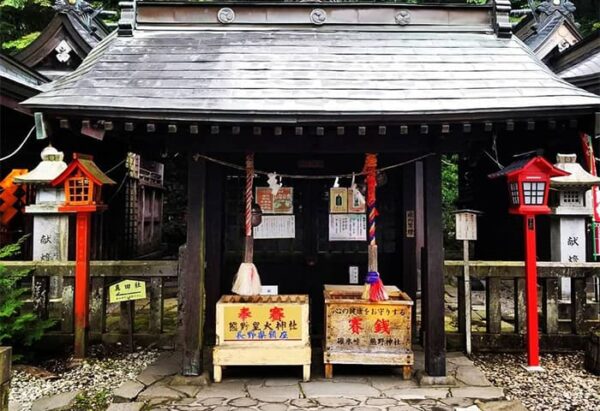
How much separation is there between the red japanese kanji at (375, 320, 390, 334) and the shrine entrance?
1670 millimetres

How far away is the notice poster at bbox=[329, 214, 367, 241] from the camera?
23.6 ft

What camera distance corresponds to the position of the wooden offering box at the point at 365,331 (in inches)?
216

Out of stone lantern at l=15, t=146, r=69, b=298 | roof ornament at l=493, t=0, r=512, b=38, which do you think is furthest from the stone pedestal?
stone lantern at l=15, t=146, r=69, b=298

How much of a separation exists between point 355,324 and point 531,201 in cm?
290

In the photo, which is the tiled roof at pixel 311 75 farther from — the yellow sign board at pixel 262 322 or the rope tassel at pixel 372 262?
the yellow sign board at pixel 262 322

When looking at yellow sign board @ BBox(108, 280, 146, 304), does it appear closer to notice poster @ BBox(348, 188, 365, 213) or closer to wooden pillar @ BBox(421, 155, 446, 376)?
notice poster @ BBox(348, 188, 365, 213)

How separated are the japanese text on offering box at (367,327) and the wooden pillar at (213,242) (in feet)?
7.51

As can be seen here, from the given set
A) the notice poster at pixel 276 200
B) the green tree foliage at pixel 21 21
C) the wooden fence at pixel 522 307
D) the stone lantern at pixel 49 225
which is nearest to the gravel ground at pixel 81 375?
the stone lantern at pixel 49 225

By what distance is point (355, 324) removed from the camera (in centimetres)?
556

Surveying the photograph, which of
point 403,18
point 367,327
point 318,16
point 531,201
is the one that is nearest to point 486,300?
point 531,201

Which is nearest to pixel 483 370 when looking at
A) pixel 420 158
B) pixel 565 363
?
pixel 565 363

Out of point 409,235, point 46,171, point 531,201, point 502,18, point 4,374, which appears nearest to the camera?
point 4,374

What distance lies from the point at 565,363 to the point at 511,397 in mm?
1886

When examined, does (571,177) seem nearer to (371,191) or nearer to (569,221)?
(569,221)
